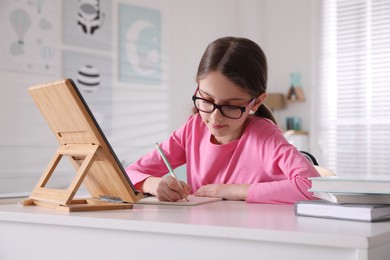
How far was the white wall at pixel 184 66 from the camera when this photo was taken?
11.5 feet

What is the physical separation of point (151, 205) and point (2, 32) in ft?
8.23

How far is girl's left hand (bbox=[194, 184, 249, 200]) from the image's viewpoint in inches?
57.7

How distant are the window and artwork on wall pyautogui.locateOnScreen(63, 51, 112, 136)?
1941 millimetres

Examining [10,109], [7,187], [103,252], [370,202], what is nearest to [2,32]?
[10,109]

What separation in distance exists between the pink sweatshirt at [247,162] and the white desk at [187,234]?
0.57 feet

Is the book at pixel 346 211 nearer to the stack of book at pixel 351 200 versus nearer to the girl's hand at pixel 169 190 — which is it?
the stack of book at pixel 351 200

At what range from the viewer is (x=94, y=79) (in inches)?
157

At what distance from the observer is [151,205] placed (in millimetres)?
1300

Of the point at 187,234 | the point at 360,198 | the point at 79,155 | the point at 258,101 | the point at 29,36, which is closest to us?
the point at 187,234

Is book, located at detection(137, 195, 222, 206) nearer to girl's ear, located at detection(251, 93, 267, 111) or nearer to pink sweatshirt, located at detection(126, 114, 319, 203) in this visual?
pink sweatshirt, located at detection(126, 114, 319, 203)

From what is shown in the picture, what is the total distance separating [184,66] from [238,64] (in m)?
3.15

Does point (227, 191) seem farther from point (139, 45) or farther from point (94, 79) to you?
point (139, 45)

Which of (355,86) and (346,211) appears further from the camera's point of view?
(355,86)

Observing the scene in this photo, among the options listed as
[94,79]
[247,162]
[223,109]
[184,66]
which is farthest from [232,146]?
[184,66]
